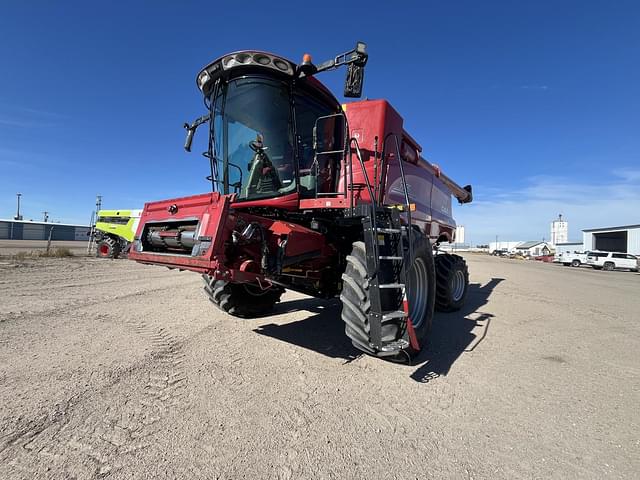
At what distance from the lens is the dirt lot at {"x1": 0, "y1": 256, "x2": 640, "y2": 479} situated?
2055 millimetres

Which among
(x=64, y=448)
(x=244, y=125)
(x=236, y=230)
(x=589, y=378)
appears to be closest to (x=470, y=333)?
(x=589, y=378)

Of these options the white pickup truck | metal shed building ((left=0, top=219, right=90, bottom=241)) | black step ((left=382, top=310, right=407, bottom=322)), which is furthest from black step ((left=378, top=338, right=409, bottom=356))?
metal shed building ((left=0, top=219, right=90, bottom=241))

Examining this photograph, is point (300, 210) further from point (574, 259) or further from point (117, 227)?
point (574, 259)

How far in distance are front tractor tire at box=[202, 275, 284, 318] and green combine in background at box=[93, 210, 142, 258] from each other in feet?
36.9

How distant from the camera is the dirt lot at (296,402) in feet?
6.74

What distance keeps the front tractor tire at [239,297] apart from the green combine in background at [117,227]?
1126 cm

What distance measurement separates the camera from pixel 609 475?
203cm

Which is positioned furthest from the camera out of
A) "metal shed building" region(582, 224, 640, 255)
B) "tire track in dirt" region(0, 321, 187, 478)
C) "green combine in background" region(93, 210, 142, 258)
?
"metal shed building" region(582, 224, 640, 255)

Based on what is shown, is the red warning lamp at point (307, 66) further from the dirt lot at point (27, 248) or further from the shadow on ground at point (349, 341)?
the dirt lot at point (27, 248)

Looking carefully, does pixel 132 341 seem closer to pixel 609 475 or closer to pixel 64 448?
pixel 64 448

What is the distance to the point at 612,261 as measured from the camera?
3077 centimetres

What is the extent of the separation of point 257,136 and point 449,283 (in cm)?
456

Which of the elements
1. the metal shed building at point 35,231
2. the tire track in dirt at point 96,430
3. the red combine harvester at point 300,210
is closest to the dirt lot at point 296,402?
the tire track in dirt at point 96,430

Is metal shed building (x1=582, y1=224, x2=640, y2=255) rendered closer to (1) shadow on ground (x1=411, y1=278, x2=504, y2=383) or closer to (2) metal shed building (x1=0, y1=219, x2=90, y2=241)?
(1) shadow on ground (x1=411, y1=278, x2=504, y2=383)
